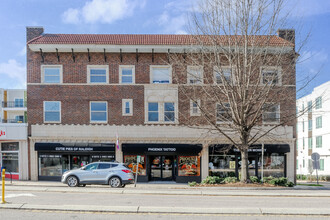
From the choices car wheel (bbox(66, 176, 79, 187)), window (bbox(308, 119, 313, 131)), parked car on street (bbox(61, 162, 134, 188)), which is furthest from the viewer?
window (bbox(308, 119, 313, 131))

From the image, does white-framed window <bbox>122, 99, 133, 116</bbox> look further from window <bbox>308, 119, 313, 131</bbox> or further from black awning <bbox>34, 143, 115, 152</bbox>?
window <bbox>308, 119, 313, 131</bbox>

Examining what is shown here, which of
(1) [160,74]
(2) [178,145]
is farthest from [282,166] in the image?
(1) [160,74]

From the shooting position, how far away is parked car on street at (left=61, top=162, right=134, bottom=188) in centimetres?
1852

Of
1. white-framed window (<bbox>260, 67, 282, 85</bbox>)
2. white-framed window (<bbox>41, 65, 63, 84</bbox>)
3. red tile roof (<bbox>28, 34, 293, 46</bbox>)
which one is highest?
red tile roof (<bbox>28, 34, 293, 46</bbox>)

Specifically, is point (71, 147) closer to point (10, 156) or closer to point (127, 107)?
point (127, 107)

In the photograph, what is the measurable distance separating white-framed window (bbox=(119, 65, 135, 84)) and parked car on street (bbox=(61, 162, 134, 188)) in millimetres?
7666

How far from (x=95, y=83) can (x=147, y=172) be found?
745cm

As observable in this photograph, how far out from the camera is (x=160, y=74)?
2428cm

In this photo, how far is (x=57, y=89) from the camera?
24000mm

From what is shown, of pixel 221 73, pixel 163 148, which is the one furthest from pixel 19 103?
pixel 221 73

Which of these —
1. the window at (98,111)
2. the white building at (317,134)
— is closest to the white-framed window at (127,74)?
the window at (98,111)

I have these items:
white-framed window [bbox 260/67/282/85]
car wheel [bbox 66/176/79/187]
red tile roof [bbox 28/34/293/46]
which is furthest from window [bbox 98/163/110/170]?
white-framed window [bbox 260/67/282/85]

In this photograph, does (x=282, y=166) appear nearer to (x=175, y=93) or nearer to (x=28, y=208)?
(x=175, y=93)

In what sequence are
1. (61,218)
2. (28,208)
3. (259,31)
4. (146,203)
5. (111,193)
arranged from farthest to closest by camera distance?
(259,31) → (111,193) → (146,203) → (28,208) → (61,218)
